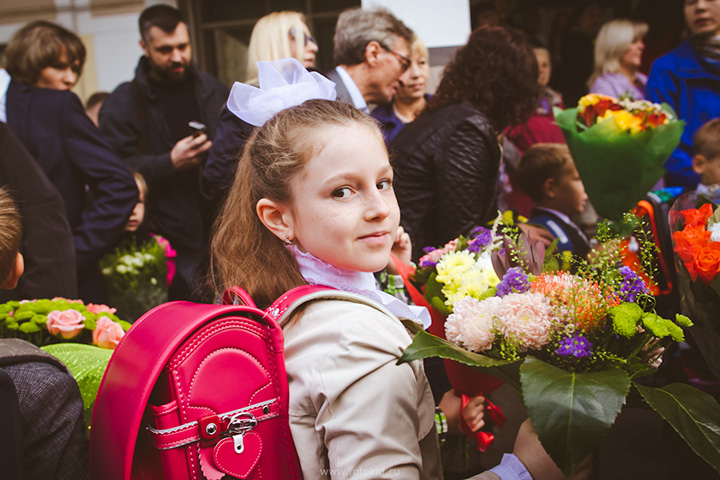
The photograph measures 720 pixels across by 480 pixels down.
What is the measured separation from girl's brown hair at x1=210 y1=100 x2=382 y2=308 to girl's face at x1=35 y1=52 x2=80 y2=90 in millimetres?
2225

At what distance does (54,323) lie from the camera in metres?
1.94

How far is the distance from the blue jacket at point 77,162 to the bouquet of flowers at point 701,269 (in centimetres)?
268

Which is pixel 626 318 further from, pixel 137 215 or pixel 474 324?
pixel 137 215

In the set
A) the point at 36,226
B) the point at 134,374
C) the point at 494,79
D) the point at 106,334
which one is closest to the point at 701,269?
the point at 134,374

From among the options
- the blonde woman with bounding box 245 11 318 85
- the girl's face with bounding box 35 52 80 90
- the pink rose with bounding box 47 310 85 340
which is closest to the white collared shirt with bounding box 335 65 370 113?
the blonde woman with bounding box 245 11 318 85

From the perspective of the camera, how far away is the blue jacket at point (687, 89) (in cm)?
381

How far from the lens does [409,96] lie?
4.19m

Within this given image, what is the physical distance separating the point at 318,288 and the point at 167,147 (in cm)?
270

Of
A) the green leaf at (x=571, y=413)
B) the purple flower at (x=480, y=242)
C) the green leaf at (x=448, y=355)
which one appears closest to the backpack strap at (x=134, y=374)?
the green leaf at (x=448, y=355)

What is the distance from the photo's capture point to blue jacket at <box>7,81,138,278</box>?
10.5 ft

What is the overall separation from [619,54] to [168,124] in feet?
10.5

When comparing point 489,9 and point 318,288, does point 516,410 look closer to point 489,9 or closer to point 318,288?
point 318,288

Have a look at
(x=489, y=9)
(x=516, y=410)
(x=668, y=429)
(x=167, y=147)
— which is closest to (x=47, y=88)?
(x=167, y=147)

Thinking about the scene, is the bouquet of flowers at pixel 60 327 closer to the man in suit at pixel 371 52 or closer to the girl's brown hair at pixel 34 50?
the man in suit at pixel 371 52
